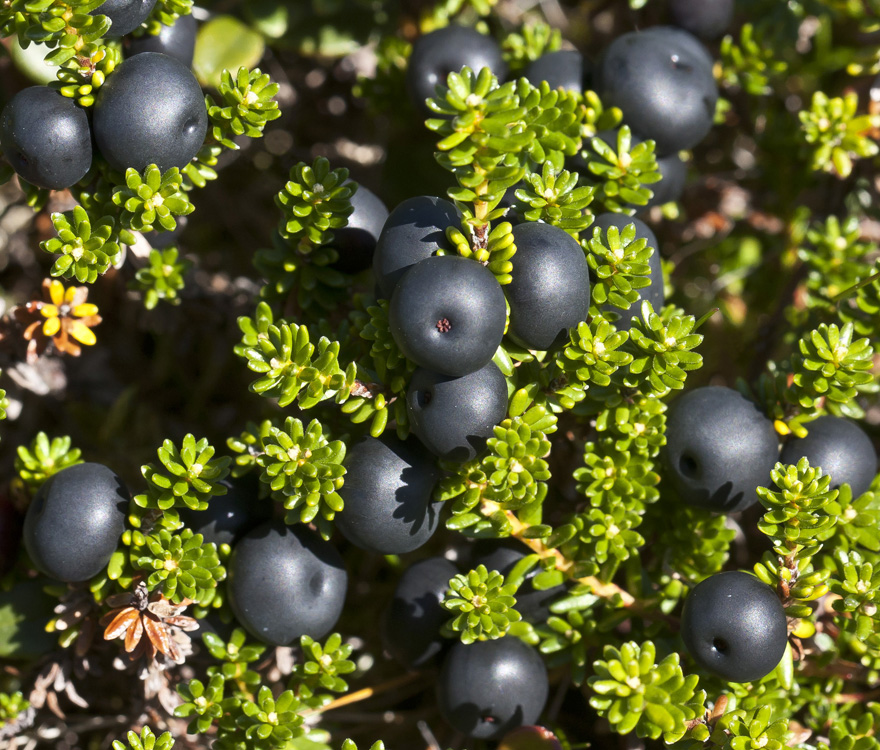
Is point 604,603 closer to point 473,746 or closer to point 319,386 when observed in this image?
point 473,746

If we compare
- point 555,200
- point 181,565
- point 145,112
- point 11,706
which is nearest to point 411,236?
point 555,200

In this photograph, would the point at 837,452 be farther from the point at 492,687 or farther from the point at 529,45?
the point at 529,45

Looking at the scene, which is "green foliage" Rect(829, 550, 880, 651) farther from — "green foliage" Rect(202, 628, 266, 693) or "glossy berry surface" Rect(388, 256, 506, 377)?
"green foliage" Rect(202, 628, 266, 693)

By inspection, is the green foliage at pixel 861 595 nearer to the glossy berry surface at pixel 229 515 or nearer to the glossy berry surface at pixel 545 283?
the glossy berry surface at pixel 545 283

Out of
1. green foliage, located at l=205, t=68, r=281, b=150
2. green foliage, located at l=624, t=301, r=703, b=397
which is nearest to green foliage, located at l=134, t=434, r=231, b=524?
green foliage, located at l=205, t=68, r=281, b=150

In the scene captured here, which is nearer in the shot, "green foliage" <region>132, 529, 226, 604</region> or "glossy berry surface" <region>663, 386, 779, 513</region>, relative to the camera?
"green foliage" <region>132, 529, 226, 604</region>

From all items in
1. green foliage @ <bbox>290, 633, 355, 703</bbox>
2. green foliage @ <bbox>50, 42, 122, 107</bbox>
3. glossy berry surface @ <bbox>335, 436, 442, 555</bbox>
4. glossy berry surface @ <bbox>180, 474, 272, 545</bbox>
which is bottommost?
green foliage @ <bbox>290, 633, 355, 703</bbox>

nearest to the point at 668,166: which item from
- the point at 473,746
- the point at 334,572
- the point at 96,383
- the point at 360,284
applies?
the point at 360,284
